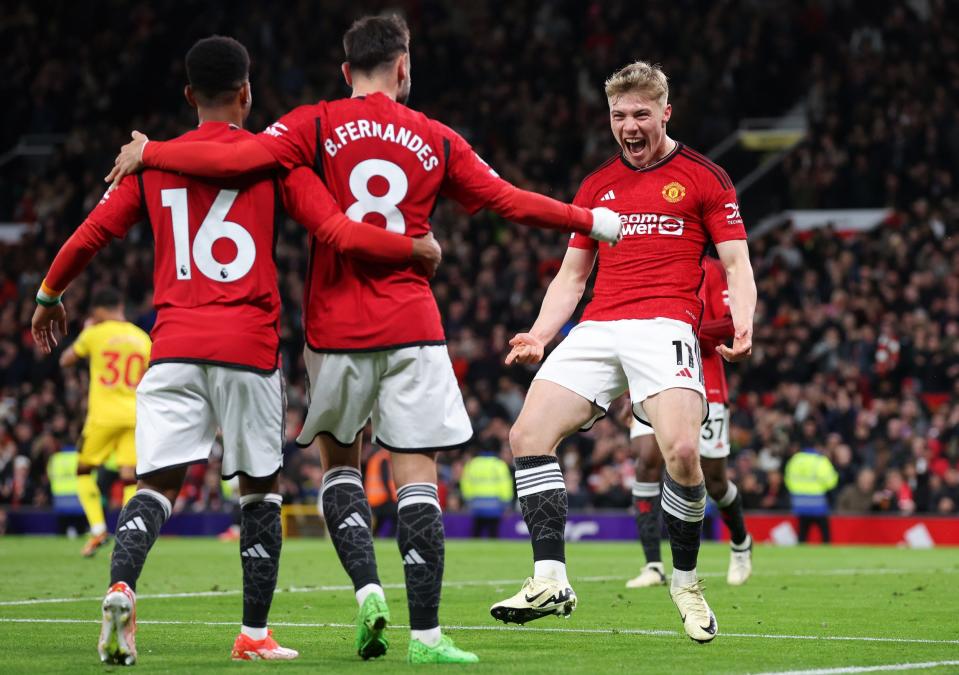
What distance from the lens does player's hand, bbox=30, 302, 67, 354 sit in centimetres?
638

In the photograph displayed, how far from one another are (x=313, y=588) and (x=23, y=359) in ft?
57.8

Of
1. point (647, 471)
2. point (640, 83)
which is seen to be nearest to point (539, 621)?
point (640, 83)

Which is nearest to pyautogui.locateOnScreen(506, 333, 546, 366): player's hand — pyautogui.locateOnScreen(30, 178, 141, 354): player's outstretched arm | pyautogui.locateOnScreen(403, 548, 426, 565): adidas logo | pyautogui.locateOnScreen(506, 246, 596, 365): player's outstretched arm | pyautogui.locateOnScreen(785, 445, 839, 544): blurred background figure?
pyautogui.locateOnScreen(506, 246, 596, 365): player's outstretched arm

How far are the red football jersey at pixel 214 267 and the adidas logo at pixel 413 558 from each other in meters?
0.90

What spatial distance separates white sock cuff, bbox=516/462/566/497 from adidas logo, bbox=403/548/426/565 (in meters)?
1.15

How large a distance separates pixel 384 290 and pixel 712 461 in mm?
5377

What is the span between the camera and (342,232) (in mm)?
5734

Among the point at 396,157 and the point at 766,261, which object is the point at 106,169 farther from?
the point at 396,157

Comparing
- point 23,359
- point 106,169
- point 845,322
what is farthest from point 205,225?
point 106,169

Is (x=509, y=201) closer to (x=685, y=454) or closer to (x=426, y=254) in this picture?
(x=426, y=254)

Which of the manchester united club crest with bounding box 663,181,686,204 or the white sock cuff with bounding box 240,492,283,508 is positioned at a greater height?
the manchester united club crest with bounding box 663,181,686,204

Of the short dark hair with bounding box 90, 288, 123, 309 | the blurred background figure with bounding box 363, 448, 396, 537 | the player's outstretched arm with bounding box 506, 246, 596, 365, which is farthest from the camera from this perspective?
the blurred background figure with bounding box 363, 448, 396, 537

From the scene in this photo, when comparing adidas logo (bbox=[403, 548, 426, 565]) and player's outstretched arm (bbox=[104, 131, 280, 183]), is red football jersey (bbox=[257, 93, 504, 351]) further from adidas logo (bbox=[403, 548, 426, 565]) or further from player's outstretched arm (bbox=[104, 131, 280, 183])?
adidas logo (bbox=[403, 548, 426, 565])

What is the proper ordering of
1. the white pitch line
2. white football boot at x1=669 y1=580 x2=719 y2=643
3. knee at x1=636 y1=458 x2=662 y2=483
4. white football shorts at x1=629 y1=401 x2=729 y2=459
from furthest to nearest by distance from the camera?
knee at x1=636 y1=458 x2=662 y2=483, white football shorts at x1=629 y1=401 x2=729 y2=459, the white pitch line, white football boot at x1=669 y1=580 x2=719 y2=643
